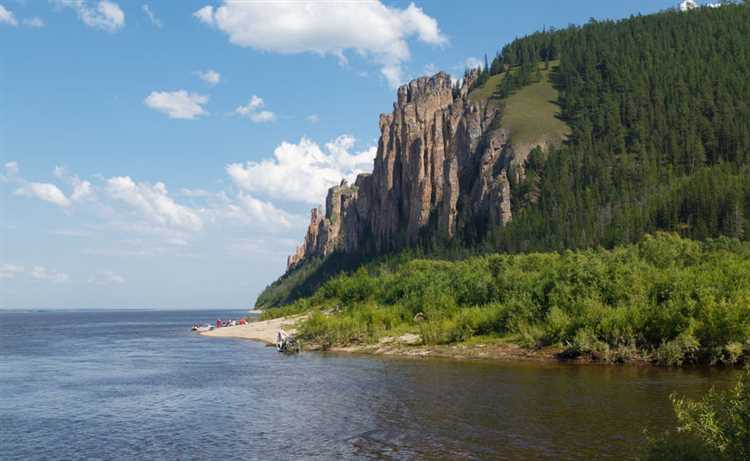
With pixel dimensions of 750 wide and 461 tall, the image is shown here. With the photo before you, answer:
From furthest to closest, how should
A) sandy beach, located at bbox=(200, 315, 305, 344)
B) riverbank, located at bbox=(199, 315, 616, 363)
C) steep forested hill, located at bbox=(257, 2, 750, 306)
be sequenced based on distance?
steep forested hill, located at bbox=(257, 2, 750, 306), sandy beach, located at bbox=(200, 315, 305, 344), riverbank, located at bbox=(199, 315, 616, 363)

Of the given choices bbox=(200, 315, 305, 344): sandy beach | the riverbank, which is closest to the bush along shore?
the riverbank

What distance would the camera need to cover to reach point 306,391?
4012 centimetres

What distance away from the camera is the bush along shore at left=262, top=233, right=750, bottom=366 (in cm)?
4516

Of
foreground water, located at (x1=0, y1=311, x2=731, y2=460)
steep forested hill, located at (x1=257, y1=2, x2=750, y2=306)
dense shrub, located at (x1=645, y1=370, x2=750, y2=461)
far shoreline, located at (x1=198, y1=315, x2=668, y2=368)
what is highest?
steep forested hill, located at (x1=257, y1=2, x2=750, y2=306)

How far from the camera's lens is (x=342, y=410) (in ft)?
110

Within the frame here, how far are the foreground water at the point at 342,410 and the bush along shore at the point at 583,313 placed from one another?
13.7 ft

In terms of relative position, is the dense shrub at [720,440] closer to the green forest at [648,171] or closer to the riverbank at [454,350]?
the riverbank at [454,350]

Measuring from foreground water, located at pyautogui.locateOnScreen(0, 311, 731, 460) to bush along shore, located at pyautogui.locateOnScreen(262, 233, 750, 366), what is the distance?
4.19 m

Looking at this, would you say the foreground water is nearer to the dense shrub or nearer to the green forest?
the dense shrub

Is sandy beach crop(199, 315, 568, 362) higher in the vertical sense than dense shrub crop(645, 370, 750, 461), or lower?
lower

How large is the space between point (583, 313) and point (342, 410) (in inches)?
1095

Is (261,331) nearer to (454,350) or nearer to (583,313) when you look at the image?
(454,350)

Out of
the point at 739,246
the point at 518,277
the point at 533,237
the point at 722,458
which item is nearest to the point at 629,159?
the point at 533,237

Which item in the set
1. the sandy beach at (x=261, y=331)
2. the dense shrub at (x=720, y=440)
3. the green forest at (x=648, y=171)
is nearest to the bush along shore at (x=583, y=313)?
the sandy beach at (x=261, y=331)
